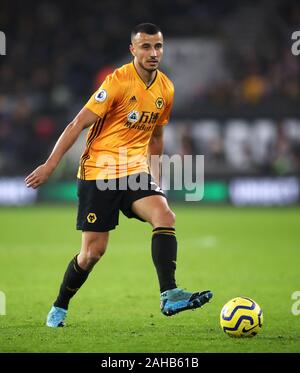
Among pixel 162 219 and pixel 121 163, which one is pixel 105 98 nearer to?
pixel 121 163

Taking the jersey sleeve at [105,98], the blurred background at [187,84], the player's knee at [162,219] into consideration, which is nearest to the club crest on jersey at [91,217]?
the player's knee at [162,219]

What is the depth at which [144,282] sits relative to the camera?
9758 mm

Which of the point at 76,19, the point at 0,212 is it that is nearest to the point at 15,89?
the point at 76,19

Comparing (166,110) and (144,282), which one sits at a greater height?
(166,110)

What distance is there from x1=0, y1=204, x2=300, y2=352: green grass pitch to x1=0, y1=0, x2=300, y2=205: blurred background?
8.22 ft

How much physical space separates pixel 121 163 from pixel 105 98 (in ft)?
1.71

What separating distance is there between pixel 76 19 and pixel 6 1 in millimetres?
2179

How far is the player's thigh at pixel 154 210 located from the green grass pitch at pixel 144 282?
82 cm

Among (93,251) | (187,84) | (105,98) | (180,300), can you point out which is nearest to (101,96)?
(105,98)

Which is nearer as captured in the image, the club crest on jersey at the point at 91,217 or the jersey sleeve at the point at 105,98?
the jersey sleeve at the point at 105,98

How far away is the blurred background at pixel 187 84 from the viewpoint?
21.1 meters

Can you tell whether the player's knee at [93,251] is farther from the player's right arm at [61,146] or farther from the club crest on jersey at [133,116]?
the club crest on jersey at [133,116]

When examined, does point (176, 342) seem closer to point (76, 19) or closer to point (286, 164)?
point (286, 164)

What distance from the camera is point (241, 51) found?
23969mm
